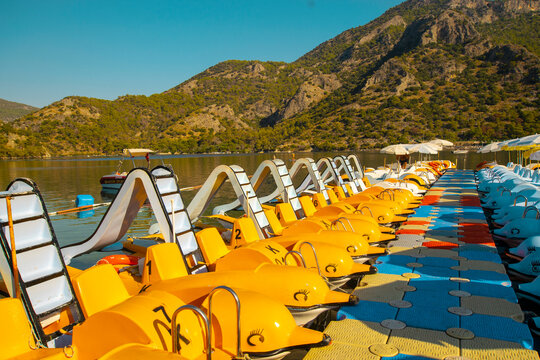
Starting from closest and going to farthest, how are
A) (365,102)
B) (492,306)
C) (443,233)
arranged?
(492,306) → (443,233) → (365,102)

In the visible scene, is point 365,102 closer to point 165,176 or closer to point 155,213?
point 165,176

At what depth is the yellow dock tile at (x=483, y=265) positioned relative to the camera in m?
7.83

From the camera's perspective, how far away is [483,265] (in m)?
8.10

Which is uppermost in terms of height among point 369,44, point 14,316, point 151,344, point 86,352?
point 369,44

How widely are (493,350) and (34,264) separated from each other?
594 centimetres

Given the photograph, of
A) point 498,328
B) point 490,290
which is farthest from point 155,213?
point 490,290

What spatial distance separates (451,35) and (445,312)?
429 ft

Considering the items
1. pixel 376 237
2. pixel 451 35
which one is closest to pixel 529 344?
pixel 376 237

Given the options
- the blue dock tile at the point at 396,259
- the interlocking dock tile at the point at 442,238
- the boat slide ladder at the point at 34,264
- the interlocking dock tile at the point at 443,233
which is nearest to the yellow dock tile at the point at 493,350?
the blue dock tile at the point at 396,259

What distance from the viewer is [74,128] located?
12550cm

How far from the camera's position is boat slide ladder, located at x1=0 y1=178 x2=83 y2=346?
484 centimetres

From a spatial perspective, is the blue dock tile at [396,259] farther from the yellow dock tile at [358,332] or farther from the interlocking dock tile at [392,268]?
the yellow dock tile at [358,332]

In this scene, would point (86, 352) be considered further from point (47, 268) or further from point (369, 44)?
point (369, 44)

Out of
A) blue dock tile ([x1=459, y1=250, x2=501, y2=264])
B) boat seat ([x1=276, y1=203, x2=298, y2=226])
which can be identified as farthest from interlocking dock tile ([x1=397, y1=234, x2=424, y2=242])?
boat seat ([x1=276, y1=203, x2=298, y2=226])
